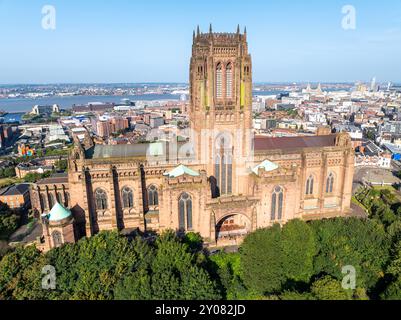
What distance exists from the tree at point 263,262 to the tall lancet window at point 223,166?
39.1 feet

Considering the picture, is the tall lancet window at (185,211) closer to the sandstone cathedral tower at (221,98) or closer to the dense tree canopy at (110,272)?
the sandstone cathedral tower at (221,98)

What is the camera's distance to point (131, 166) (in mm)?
46625

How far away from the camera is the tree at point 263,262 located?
3597 cm

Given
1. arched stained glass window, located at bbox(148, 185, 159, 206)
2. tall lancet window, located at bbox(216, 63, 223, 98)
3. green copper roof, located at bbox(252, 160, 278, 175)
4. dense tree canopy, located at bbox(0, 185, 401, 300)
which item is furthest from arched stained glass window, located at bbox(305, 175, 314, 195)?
arched stained glass window, located at bbox(148, 185, 159, 206)

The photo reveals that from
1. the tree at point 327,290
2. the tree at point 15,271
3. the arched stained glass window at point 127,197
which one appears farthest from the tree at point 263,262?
the tree at point 15,271

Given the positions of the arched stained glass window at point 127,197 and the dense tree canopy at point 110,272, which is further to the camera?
the arched stained glass window at point 127,197

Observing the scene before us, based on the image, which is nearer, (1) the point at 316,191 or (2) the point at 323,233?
(2) the point at 323,233

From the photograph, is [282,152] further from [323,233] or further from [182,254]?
[182,254]

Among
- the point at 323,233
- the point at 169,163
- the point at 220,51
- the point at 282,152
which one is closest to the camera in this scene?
the point at 323,233

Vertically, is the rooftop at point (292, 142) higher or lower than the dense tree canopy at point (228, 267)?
higher

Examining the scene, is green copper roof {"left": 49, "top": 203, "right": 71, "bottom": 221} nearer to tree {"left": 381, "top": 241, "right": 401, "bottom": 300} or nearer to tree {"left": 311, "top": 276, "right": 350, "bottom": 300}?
tree {"left": 311, "top": 276, "right": 350, "bottom": 300}

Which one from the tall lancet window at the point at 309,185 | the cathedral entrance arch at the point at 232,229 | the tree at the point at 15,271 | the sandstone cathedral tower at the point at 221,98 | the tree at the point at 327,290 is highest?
the sandstone cathedral tower at the point at 221,98

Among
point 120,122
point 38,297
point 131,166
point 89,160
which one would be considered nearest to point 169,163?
point 131,166

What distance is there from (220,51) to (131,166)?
2325 cm
